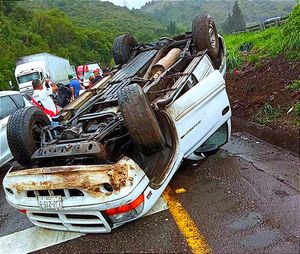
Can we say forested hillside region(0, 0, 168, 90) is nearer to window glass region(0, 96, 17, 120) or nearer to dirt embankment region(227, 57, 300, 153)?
window glass region(0, 96, 17, 120)

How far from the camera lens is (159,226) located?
343 centimetres

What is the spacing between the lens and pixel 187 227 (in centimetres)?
331

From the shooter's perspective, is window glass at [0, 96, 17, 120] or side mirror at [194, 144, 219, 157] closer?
side mirror at [194, 144, 219, 157]

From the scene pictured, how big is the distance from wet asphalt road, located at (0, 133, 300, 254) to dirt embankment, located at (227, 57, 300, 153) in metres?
0.51

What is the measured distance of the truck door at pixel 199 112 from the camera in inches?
150

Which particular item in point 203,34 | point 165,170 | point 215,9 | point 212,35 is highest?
point 203,34

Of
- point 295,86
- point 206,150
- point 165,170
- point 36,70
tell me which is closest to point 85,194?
point 165,170

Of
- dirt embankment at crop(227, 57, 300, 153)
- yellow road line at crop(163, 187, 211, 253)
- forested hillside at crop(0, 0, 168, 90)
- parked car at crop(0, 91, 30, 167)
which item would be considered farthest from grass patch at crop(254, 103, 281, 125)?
forested hillside at crop(0, 0, 168, 90)

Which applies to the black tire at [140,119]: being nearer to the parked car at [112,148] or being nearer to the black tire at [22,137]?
the parked car at [112,148]

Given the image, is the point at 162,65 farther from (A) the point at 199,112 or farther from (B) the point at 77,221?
(B) the point at 77,221

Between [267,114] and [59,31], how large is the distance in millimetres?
58471

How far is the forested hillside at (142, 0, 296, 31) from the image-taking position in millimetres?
137750

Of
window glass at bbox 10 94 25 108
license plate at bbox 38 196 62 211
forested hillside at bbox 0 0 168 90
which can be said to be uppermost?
license plate at bbox 38 196 62 211

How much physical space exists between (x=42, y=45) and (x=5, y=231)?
43.7 metres
